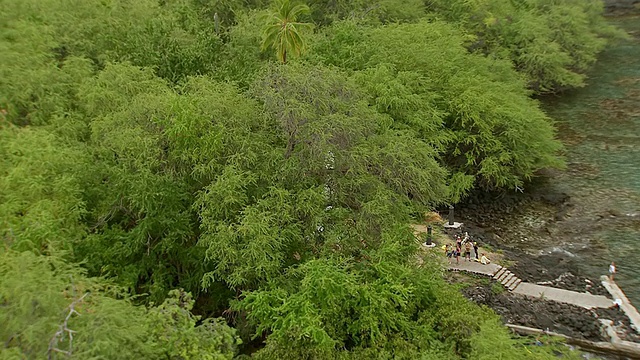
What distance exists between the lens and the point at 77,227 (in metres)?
19.4

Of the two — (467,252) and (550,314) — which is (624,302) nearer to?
(550,314)

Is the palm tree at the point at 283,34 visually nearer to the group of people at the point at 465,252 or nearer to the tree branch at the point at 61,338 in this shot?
the group of people at the point at 465,252

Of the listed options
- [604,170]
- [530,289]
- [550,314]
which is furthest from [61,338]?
[604,170]

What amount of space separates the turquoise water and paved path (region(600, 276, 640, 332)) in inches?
24.9

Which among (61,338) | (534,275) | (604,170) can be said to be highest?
(61,338)

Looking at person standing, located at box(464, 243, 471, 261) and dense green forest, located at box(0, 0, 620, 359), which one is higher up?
dense green forest, located at box(0, 0, 620, 359)

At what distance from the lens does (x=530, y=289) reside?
26953 mm

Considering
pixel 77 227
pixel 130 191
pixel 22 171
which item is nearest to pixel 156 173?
pixel 130 191

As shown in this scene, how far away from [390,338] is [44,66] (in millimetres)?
22464

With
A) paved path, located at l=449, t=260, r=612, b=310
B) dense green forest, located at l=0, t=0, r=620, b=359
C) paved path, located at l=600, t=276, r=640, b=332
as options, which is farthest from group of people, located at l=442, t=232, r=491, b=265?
paved path, located at l=600, t=276, r=640, b=332

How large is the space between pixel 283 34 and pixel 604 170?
25212mm

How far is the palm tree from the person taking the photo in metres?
31.4

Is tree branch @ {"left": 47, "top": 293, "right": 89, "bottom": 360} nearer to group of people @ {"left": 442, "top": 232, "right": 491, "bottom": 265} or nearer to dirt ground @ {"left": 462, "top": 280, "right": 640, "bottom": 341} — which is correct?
dirt ground @ {"left": 462, "top": 280, "right": 640, "bottom": 341}

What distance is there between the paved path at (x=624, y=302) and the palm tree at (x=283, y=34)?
2130cm
